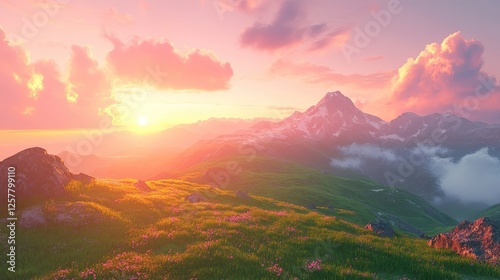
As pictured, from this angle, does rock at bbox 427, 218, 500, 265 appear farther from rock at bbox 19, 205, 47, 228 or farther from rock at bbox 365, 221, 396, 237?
rock at bbox 19, 205, 47, 228

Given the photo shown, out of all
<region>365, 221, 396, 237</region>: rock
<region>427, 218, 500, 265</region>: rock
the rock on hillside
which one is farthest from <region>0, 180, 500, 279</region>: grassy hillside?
<region>365, 221, 396, 237</region>: rock

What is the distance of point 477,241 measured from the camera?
1541cm

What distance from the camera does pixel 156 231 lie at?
17062 millimetres

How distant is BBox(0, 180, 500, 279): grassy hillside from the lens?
37.5 feet

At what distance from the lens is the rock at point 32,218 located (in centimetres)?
1669

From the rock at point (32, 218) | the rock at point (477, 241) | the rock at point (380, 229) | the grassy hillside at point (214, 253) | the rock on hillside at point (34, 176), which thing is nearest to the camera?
the grassy hillside at point (214, 253)

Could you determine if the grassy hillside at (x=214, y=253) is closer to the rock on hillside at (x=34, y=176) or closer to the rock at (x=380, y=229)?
the rock on hillside at (x=34, y=176)

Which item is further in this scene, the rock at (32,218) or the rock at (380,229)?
the rock at (380,229)

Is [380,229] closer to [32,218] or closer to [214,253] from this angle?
[214,253]

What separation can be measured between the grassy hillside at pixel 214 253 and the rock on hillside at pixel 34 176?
270 centimetres

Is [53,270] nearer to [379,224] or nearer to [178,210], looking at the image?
[178,210]

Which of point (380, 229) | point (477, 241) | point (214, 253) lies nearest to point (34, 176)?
point (214, 253)

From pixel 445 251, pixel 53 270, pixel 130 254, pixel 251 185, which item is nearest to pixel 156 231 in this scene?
pixel 130 254

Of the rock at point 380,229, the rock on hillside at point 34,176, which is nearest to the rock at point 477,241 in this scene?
the rock at point 380,229
